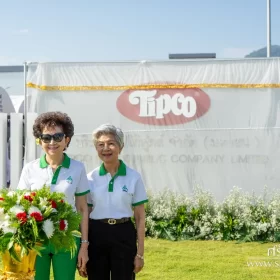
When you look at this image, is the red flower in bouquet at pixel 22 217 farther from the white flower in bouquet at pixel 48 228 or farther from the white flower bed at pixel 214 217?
the white flower bed at pixel 214 217

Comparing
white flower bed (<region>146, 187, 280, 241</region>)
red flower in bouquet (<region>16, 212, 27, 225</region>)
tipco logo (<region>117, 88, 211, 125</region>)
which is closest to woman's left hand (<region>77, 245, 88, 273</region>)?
red flower in bouquet (<region>16, 212, 27, 225</region>)

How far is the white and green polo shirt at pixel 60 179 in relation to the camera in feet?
9.86

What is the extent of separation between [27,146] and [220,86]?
2733mm

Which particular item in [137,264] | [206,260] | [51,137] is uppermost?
[51,137]

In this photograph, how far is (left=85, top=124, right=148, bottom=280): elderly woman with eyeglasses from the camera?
3098mm

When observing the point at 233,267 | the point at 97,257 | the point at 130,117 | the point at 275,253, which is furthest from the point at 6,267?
the point at 130,117

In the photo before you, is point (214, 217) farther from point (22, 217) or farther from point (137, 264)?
point (22, 217)

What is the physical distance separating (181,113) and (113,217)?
13.9ft

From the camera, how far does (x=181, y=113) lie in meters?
7.18

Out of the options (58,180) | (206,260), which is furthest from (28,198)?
(206,260)

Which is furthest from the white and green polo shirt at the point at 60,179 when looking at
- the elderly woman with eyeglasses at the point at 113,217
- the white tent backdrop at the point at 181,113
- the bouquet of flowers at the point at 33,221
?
the white tent backdrop at the point at 181,113

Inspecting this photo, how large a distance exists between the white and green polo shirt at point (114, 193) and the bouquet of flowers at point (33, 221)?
602mm

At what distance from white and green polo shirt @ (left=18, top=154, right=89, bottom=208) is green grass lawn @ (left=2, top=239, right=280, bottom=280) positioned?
2388 mm

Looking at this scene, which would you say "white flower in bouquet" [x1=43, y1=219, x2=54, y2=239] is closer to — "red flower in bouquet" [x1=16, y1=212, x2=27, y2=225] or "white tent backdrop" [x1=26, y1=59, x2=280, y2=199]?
"red flower in bouquet" [x1=16, y1=212, x2=27, y2=225]
